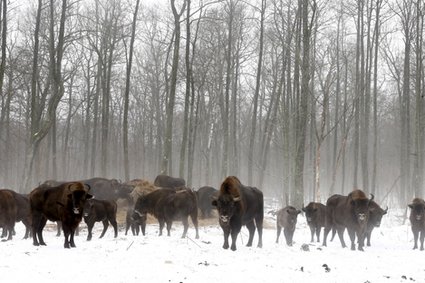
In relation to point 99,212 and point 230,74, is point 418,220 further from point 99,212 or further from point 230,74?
point 230,74

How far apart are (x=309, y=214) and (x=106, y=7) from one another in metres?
27.4

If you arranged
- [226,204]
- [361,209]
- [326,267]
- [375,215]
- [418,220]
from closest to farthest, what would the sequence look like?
[326,267]
[226,204]
[361,209]
[418,220]
[375,215]

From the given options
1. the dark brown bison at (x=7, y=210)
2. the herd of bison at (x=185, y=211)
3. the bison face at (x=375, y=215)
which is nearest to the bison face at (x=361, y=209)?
the herd of bison at (x=185, y=211)

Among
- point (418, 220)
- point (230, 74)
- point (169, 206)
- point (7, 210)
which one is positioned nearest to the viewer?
point (7, 210)

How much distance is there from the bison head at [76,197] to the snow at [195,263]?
3.36 ft

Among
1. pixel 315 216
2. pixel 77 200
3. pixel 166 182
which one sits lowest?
pixel 315 216

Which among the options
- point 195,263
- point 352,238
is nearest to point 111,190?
point 352,238

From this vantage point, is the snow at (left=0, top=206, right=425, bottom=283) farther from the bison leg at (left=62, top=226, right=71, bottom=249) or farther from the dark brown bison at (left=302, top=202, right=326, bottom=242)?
the dark brown bison at (left=302, top=202, right=326, bottom=242)

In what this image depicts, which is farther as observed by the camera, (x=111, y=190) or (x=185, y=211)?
(x=111, y=190)

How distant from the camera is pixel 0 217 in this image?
14625mm

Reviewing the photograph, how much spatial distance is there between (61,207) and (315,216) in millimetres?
9241

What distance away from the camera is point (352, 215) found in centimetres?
1612

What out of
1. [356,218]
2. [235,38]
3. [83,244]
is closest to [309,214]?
[356,218]

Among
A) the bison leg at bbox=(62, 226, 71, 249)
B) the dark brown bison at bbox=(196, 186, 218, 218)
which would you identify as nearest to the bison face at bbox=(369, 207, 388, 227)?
the dark brown bison at bbox=(196, 186, 218, 218)
